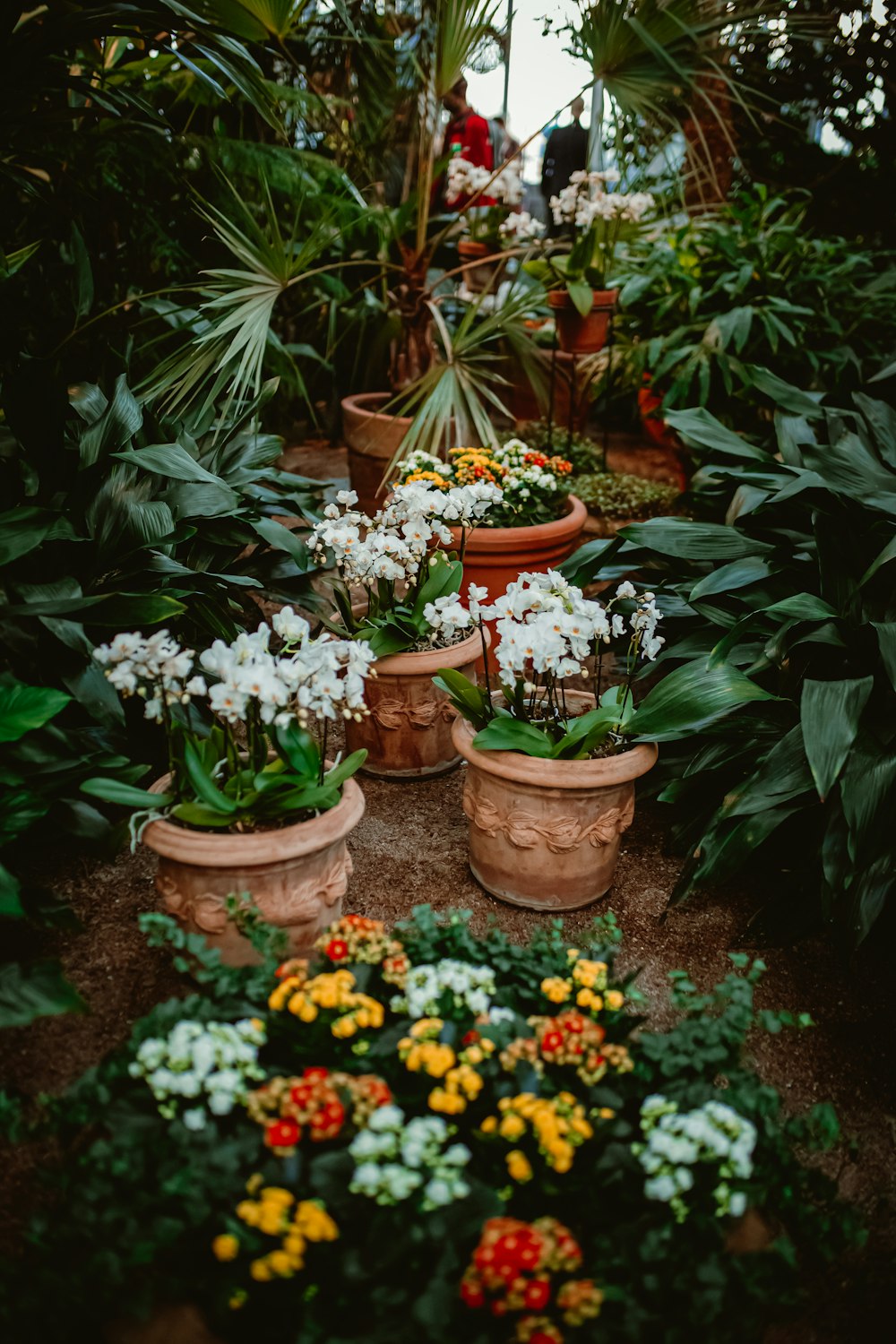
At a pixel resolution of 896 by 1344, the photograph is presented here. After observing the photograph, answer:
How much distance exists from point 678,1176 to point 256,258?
9.01ft

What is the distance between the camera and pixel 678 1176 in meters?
1.13

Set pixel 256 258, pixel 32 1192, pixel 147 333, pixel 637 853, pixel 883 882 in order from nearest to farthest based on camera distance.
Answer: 1. pixel 32 1192
2. pixel 883 882
3. pixel 637 853
4. pixel 256 258
5. pixel 147 333

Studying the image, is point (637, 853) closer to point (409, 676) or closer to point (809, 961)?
point (809, 961)

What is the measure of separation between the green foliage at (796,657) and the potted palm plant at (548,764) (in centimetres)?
17

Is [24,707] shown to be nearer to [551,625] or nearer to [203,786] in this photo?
[203,786]

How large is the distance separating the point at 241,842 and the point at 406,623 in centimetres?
95

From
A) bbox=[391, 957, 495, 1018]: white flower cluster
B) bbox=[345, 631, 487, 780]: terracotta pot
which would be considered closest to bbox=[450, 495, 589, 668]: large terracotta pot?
bbox=[345, 631, 487, 780]: terracotta pot

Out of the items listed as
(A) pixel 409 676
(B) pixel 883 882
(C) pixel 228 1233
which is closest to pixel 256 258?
(A) pixel 409 676

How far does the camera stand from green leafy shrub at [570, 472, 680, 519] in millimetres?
3922

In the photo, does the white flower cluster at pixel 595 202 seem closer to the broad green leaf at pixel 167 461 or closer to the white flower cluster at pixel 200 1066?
the broad green leaf at pixel 167 461

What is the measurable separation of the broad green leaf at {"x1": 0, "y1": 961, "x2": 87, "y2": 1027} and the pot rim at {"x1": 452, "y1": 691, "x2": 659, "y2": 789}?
938 mm

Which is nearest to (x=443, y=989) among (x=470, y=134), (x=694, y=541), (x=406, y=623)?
(x=406, y=623)

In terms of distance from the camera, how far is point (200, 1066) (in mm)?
1189

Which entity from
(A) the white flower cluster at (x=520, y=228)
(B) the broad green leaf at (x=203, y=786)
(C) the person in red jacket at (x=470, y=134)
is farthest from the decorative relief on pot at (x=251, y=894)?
(C) the person in red jacket at (x=470, y=134)
